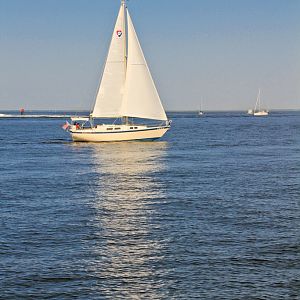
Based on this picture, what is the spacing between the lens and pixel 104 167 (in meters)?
56.8

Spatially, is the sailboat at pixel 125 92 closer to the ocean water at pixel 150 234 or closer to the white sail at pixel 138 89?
the white sail at pixel 138 89

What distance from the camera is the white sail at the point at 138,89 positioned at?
87.0 meters

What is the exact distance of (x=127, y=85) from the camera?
87.1 meters

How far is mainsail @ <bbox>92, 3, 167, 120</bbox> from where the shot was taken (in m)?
87.1

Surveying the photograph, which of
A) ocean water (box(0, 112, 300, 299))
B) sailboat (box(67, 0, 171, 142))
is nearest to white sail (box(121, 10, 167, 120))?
sailboat (box(67, 0, 171, 142))

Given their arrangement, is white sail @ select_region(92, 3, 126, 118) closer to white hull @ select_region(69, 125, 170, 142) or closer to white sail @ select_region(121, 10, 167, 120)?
white sail @ select_region(121, 10, 167, 120)

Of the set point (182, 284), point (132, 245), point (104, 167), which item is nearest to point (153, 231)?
point (132, 245)

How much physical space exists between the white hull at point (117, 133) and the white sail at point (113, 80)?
3.35 meters

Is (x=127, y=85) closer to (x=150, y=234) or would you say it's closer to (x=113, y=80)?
(x=113, y=80)

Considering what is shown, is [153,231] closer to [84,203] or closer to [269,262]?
[269,262]

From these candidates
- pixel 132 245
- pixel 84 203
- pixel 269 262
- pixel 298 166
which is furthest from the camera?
pixel 298 166

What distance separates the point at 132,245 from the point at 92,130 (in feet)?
205

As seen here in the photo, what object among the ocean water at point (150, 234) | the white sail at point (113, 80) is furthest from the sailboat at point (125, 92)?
the ocean water at point (150, 234)

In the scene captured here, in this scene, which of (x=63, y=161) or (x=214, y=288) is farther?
(x=63, y=161)
